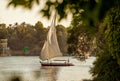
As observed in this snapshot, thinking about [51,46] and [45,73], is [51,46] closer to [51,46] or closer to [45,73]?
[51,46]

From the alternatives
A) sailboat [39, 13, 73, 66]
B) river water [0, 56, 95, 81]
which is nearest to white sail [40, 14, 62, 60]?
sailboat [39, 13, 73, 66]

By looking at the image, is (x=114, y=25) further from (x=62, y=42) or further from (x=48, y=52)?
(x=62, y=42)

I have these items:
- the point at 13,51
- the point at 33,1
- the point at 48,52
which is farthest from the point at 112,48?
the point at 13,51

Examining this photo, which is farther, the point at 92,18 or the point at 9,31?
the point at 9,31

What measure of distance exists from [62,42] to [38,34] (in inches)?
348

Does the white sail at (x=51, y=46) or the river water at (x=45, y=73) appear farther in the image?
the white sail at (x=51, y=46)

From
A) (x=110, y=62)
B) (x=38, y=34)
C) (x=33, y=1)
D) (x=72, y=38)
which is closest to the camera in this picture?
(x=33, y=1)

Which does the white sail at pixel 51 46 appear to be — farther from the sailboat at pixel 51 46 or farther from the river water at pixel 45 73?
the river water at pixel 45 73

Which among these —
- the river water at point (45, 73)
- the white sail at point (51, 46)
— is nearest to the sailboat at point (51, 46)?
the white sail at point (51, 46)

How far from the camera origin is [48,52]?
8238 cm

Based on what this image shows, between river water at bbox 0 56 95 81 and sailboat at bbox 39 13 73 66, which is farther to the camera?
sailboat at bbox 39 13 73 66

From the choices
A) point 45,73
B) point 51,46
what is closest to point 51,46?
point 51,46

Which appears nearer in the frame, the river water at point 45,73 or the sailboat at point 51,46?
the river water at point 45,73

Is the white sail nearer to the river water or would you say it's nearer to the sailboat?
the sailboat
